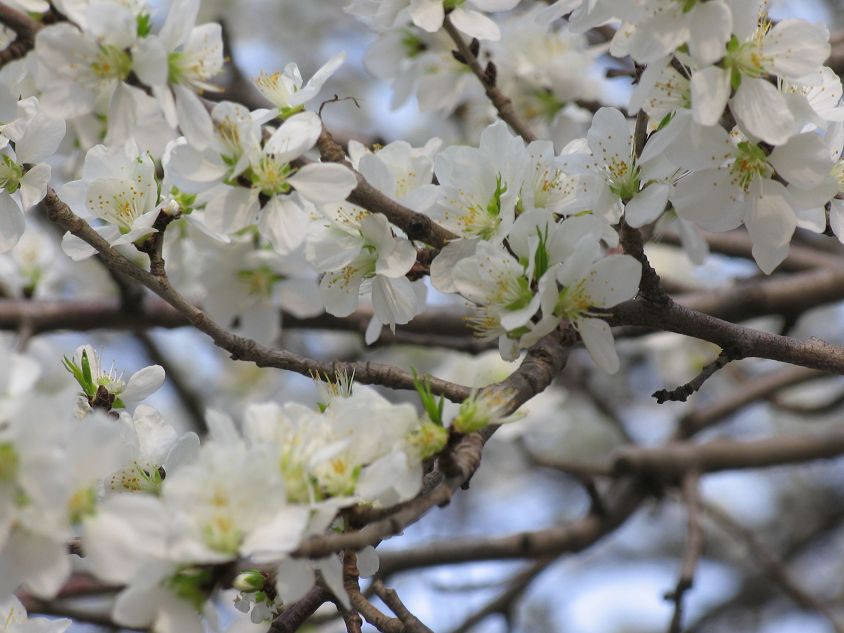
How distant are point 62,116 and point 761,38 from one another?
89 cm

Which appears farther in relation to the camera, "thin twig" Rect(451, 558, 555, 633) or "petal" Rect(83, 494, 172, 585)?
"thin twig" Rect(451, 558, 555, 633)

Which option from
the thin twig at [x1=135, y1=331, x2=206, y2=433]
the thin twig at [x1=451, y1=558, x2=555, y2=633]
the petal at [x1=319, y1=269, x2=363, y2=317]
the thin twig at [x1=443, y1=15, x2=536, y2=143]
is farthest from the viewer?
the thin twig at [x1=135, y1=331, x2=206, y2=433]

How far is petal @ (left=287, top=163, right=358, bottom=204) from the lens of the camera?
134 cm

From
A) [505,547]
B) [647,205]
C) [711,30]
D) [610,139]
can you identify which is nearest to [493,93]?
[610,139]

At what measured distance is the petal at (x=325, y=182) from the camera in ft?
4.39

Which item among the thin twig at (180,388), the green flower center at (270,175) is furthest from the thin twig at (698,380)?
the thin twig at (180,388)

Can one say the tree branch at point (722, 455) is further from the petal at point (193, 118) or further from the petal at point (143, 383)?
the petal at point (193, 118)

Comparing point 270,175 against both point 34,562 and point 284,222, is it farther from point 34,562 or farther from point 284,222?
point 34,562

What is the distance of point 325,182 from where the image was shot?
134cm

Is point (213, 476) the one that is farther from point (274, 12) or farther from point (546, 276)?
point (274, 12)

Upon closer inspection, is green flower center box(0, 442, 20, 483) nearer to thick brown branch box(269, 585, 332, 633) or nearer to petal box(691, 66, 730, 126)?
thick brown branch box(269, 585, 332, 633)

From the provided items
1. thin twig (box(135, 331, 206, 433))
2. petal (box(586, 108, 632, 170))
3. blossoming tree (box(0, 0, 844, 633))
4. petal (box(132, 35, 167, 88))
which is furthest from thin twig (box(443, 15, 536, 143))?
thin twig (box(135, 331, 206, 433))

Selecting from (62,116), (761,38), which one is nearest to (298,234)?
(62,116)

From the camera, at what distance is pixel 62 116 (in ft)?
4.24
